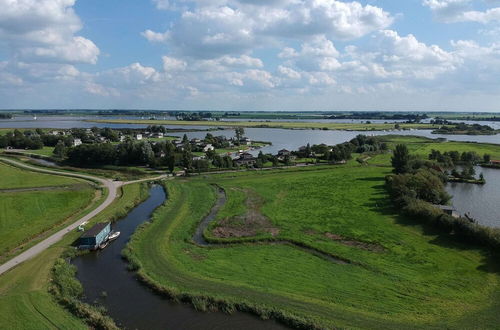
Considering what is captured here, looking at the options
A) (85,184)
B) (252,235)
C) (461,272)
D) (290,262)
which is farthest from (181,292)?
(85,184)

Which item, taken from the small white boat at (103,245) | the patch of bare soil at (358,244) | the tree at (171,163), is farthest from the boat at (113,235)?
the tree at (171,163)

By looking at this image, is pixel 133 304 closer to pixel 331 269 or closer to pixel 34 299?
pixel 34 299

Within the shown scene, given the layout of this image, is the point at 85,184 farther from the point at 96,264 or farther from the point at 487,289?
the point at 487,289

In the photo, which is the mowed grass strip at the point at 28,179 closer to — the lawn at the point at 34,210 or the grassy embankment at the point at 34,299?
the lawn at the point at 34,210

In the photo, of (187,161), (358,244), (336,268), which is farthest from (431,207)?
(187,161)

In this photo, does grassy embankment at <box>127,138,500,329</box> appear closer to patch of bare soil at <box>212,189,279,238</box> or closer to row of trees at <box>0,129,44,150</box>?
patch of bare soil at <box>212,189,279,238</box>

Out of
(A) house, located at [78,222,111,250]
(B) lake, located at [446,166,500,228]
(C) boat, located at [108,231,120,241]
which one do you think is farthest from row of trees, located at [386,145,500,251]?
(A) house, located at [78,222,111,250]
